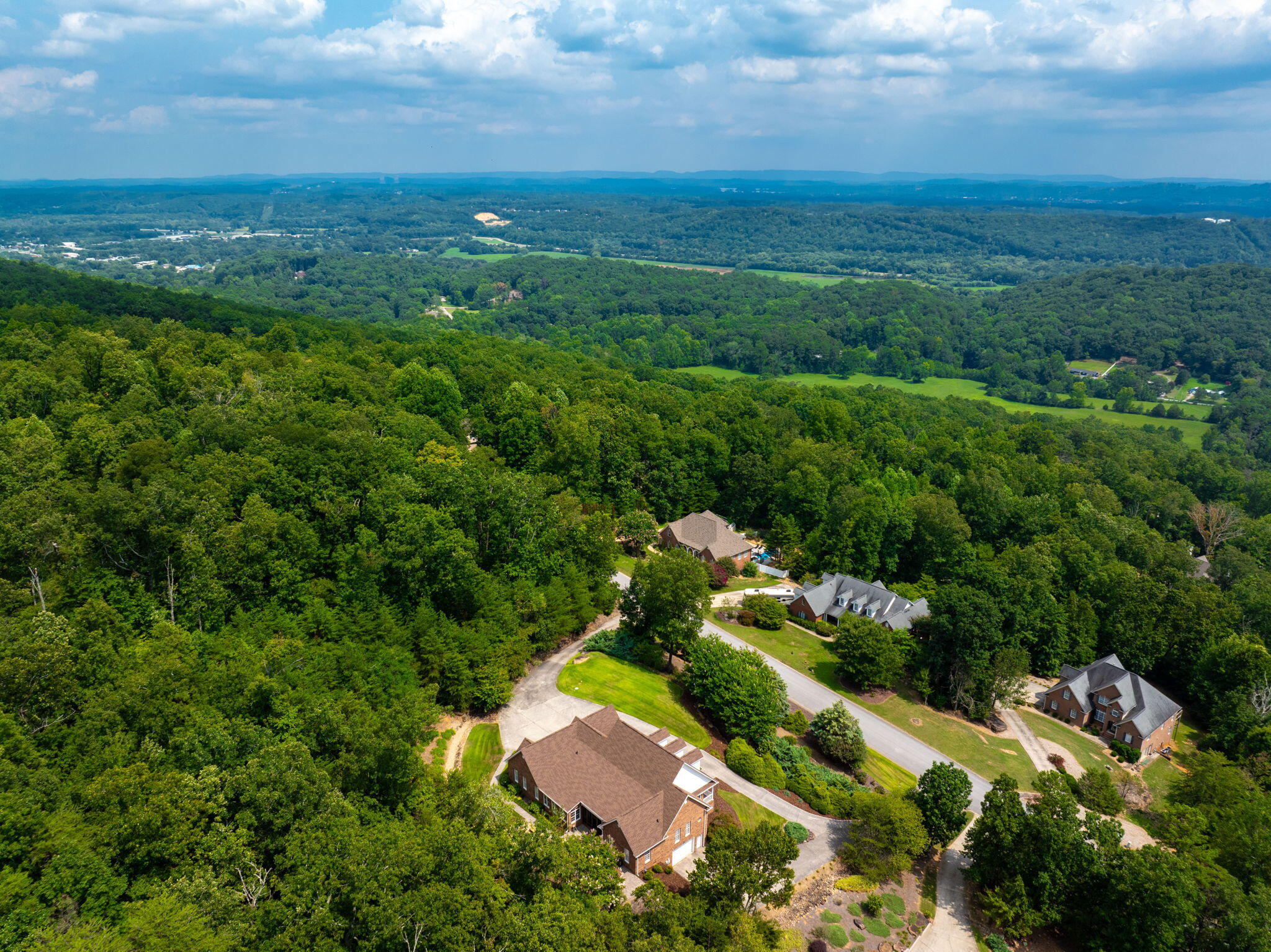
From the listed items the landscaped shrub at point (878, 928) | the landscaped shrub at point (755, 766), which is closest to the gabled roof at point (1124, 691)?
the landscaped shrub at point (755, 766)

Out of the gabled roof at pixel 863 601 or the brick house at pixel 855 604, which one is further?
the brick house at pixel 855 604

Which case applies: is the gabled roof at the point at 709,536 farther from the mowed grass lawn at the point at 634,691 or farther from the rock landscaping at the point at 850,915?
the rock landscaping at the point at 850,915

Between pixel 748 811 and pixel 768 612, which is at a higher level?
pixel 768 612

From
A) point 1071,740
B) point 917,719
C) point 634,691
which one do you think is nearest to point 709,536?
point 917,719

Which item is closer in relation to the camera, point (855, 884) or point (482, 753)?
point (855, 884)

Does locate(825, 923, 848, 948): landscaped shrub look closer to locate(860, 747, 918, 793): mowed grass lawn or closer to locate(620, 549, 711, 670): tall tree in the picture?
locate(860, 747, 918, 793): mowed grass lawn

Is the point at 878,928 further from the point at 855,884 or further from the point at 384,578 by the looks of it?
the point at 384,578
